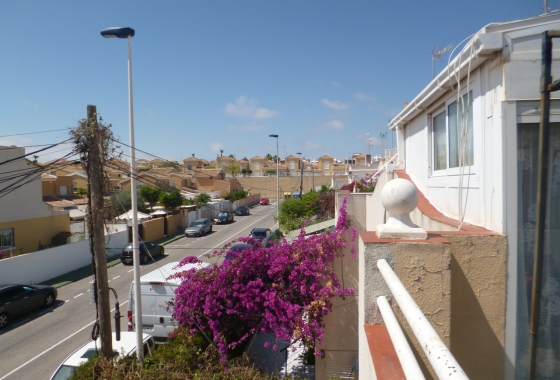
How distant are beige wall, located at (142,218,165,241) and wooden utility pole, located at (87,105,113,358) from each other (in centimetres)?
2244

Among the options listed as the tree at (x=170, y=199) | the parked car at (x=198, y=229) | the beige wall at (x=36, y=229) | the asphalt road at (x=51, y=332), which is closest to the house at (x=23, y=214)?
the beige wall at (x=36, y=229)

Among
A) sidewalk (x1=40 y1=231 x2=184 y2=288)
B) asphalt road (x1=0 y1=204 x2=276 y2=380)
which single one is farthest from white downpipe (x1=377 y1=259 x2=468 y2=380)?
sidewalk (x1=40 y1=231 x2=184 y2=288)

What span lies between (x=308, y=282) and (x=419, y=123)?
3.29 m

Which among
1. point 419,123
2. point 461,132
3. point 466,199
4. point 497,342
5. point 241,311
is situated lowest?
point 241,311

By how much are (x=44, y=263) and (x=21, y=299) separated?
6095 millimetres

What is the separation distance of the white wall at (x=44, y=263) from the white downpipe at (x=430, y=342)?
15846 mm

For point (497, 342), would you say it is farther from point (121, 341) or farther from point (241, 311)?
point (121, 341)

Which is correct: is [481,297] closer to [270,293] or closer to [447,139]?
[447,139]

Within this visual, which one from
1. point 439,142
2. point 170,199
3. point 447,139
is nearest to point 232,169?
point 170,199

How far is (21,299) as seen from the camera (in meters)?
14.2

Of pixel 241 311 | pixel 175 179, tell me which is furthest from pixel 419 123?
pixel 175 179

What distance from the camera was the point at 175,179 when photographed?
5697 centimetres

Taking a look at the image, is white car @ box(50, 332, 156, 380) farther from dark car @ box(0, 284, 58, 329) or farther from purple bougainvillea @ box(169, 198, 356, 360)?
dark car @ box(0, 284, 58, 329)

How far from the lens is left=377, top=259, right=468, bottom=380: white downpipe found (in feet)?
3.83
